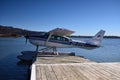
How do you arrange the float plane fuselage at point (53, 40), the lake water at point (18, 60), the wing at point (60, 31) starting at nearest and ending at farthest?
the lake water at point (18, 60) → the wing at point (60, 31) → the float plane fuselage at point (53, 40)

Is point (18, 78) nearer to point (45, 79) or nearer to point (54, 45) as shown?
point (54, 45)

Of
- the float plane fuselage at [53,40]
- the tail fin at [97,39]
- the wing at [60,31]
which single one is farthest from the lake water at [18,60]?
the wing at [60,31]

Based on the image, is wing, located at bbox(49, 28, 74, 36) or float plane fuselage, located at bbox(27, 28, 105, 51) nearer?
wing, located at bbox(49, 28, 74, 36)

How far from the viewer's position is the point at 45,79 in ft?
16.4

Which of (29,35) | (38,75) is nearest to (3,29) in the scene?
(29,35)

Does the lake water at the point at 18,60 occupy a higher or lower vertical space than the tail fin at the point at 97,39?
lower

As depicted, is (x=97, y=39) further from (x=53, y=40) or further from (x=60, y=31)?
(x=53, y=40)

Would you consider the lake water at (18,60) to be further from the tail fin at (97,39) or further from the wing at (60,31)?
the wing at (60,31)

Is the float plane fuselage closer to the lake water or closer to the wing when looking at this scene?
the wing

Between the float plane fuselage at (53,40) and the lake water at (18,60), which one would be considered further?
the float plane fuselage at (53,40)

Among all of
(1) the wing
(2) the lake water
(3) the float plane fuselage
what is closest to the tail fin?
(2) the lake water

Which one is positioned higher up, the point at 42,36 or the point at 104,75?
the point at 42,36

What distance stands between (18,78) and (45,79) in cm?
601

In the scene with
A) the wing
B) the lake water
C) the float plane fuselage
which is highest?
the wing
